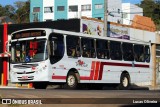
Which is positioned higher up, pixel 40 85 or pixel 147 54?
pixel 147 54

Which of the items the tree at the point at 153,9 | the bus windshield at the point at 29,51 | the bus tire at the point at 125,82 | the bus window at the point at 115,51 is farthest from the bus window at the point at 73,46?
the tree at the point at 153,9

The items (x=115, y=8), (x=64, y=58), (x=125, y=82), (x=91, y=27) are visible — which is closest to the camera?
(x=64, y=58)

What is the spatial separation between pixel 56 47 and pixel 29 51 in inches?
52.0

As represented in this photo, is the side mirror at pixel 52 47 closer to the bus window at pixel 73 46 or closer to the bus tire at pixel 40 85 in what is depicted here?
the bus window at pixel 73 46

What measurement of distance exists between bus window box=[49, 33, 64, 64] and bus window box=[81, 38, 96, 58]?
1928 millimetres

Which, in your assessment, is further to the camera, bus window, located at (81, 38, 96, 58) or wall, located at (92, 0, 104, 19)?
wall, located at (92, 0, 104, 19)

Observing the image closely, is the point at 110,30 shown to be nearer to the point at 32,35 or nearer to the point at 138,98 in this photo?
the point at 32,35

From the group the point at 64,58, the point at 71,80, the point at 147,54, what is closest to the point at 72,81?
the point at 71,80

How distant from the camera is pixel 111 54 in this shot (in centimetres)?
2548

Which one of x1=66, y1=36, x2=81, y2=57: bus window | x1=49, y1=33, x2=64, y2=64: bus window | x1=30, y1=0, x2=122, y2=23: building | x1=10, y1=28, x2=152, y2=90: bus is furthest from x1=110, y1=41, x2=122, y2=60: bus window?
x1=30, y1=0, x2=122, y2=23: building

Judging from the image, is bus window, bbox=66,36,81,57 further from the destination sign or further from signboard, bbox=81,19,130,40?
signboard, bbox=81,19,130,40

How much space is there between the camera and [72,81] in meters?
22.5

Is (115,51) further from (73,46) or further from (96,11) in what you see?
(96,11)

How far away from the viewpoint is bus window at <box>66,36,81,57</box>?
22125mm
